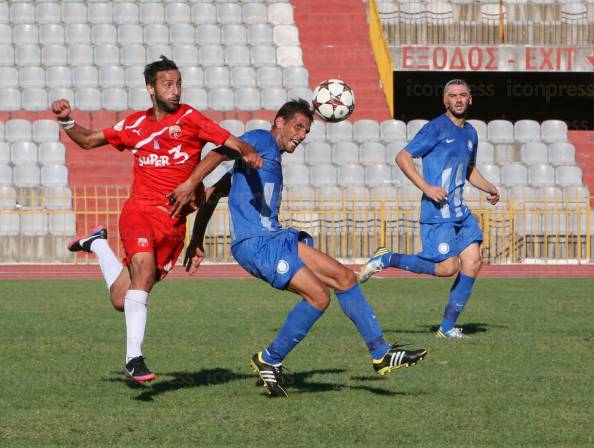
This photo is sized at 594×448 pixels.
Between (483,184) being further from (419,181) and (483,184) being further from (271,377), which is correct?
(271,377)

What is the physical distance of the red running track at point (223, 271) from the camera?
19.2 m

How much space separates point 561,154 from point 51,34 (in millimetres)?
11189

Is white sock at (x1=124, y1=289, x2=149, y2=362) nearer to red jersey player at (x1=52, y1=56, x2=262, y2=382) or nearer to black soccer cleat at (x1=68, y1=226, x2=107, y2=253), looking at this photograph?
red jersey player at (x1=52, y1=56, x2=262, y2=382)

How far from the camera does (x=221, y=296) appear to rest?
48.2ft

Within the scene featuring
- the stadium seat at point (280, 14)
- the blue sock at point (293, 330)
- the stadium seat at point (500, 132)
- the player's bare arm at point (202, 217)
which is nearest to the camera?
the blue sock at point (293, 330)

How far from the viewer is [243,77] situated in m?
25.4

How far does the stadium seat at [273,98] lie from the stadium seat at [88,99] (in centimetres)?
332

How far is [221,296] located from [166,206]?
764 centimetres

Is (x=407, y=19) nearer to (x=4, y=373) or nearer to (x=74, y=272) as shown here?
(x=74, y=272)

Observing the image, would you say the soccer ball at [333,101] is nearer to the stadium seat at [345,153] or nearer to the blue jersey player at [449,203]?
the blue jersey player at [449,203]

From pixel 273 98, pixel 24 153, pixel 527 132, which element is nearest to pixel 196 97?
pixel 273 98

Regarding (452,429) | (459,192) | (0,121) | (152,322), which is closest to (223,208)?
(0,121)

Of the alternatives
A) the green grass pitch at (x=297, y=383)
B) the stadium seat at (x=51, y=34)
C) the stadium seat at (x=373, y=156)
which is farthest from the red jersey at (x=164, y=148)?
the stadium seat at (x=51, y=34)

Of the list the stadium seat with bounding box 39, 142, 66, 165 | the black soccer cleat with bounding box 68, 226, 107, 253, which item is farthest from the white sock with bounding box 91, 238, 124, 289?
the stadium seat with bounding box 39, 142, 66, 165
